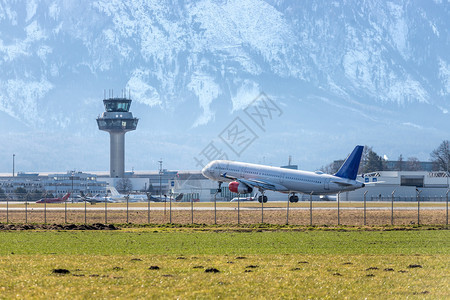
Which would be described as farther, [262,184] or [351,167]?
[262,184]

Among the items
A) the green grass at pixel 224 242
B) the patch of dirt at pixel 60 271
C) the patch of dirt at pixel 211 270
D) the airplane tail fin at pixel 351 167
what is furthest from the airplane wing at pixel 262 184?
the patch of dirt at pixel 60 271

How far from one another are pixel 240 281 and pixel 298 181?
279 ft

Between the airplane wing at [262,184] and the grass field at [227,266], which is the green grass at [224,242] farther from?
the airplane wing at [262,184]

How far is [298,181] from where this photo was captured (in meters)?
109

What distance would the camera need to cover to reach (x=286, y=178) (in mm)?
110125

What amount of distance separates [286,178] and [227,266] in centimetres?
8178

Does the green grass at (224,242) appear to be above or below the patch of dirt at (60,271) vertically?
below

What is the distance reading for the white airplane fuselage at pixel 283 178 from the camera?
107 meters

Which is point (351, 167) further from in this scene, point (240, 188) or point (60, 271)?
point (60, 271)

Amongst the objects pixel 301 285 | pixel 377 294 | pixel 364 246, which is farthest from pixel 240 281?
pixel 364 246

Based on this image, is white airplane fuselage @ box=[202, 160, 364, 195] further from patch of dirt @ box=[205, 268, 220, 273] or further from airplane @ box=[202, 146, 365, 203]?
patch of dirt @ box=[205, 268, 220, 273]

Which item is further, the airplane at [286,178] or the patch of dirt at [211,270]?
the airplane at [286,178]

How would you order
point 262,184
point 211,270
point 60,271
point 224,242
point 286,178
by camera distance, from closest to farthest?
point 60,271 < point 211,270 < point 224,242 < point 286,178 < point 262,184

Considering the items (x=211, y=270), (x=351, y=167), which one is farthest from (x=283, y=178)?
(x=211, y=270)
